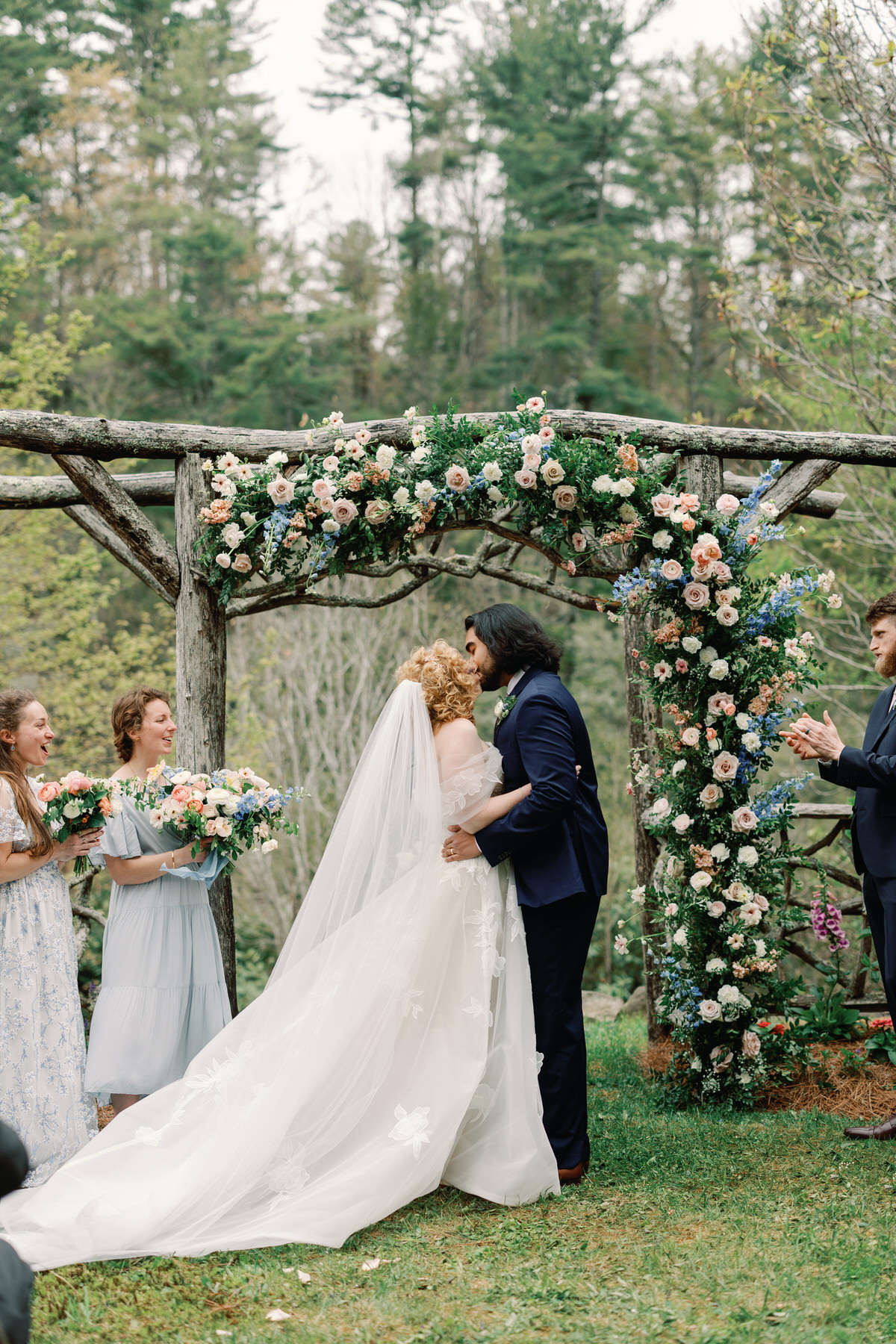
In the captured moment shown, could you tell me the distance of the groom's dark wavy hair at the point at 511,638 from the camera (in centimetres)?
428

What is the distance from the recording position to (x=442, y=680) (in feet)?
13.8

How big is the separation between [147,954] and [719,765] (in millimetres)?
2539

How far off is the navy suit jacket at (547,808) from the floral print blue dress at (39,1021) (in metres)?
1.65

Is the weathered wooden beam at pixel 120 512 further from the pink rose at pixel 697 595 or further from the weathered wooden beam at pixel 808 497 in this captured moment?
the weathered wooden beam at pixel 808 497

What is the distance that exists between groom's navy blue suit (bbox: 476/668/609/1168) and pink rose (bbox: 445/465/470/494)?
1150mm

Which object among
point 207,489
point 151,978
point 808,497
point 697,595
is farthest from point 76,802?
point 808,497

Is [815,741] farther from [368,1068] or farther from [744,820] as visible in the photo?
[368,1068]

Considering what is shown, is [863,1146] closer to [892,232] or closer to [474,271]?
[892,232]

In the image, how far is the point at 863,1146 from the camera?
14.4 ft

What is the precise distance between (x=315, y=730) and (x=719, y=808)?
7.28m

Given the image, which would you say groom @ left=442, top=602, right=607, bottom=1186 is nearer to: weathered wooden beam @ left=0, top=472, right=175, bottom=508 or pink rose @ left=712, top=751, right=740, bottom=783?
pink rose @ left=712, top=751, right=740, bottom=783

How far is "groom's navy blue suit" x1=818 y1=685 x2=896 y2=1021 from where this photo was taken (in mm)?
4176

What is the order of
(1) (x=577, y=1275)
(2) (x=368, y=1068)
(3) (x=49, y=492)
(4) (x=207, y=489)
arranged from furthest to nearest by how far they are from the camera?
(3) (x=49, y=492) → (4) (x=207, y=489) → (2) (x=368, y=1068) → (1) (x=577, y=1275)

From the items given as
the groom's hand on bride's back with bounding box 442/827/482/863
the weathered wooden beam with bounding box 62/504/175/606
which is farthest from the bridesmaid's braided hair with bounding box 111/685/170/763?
the groom's hand on bride's back with bounding box 442/827/482/863
